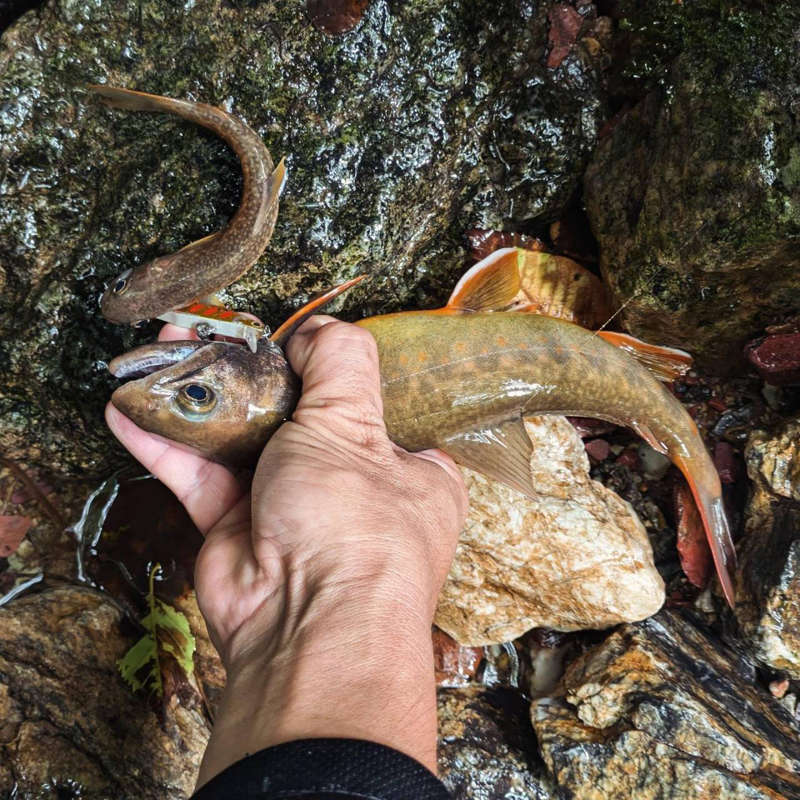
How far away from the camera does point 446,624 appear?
4793 millimetres

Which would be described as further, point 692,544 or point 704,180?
point 692,544

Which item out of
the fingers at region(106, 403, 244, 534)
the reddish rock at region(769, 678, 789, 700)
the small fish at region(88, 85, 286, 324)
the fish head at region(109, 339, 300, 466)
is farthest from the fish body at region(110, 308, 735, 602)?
the reddish rock at region(769, 678, 789, 700)

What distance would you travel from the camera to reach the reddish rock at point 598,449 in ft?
17.0

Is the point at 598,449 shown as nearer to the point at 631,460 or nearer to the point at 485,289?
the point at 631,460

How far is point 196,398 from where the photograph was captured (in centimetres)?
330

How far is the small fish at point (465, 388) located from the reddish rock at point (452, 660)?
1553mm

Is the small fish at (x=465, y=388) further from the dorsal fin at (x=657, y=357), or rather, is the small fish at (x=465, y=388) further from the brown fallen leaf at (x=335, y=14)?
the brown fallen leaf at (x=335, y=14)

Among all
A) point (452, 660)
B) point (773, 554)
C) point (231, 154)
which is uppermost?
point (231, 154)

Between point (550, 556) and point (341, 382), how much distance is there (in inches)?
84.3

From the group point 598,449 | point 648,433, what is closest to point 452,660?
point 598,449

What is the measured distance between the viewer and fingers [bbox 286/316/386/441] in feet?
10.4

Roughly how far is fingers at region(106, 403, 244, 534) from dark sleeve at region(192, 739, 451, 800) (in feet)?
6.00

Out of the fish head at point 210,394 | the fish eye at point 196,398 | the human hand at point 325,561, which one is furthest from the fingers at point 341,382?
the fish eye at point 196,398

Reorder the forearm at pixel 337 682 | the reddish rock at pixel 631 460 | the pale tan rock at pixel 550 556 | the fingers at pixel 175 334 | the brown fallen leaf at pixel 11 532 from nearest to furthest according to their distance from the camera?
the forearm at pixel 337 682, the fingers at pixel 175 334, the pale tan rock at pixel 550 556, the brown fallen leaf at pixel 11 532, the reddish rock at pixel 631 460
